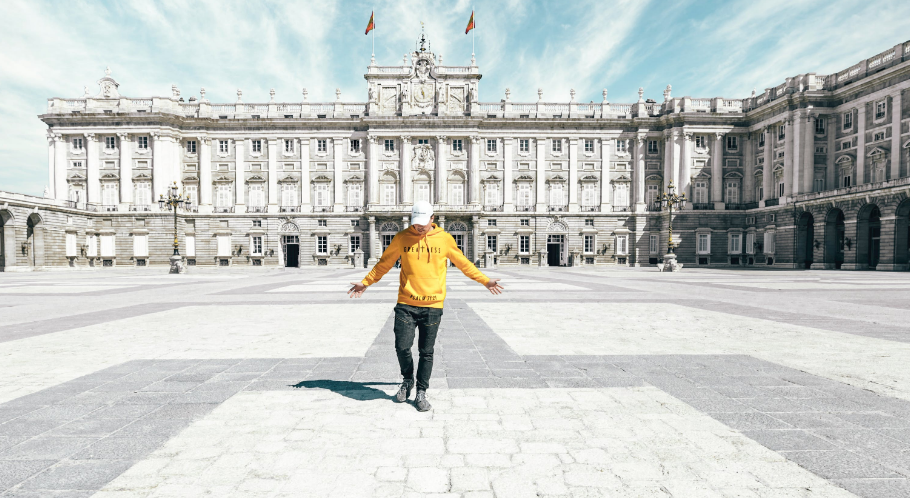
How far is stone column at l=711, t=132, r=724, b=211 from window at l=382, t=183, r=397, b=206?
31.0m

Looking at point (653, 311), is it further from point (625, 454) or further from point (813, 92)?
point (813, 92)

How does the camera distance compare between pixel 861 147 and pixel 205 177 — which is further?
pixel 205 177

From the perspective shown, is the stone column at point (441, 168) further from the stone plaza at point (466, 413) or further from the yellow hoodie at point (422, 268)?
the yellow hoodie at point (422, 268)

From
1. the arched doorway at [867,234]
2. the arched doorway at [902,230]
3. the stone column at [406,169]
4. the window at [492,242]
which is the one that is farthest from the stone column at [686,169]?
the stone column at [406,169]

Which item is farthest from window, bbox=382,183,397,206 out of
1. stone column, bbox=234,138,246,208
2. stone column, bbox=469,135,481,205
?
stone column, bbox=234,138,246,208

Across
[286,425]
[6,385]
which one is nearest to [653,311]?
[286,425]

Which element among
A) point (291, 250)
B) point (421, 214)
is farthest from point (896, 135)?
point (291, 250)

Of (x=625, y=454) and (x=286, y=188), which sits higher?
(x=286, y=188)

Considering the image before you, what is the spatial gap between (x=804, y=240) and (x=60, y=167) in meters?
67.0

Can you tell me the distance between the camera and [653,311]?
927 cm

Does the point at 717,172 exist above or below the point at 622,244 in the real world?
above

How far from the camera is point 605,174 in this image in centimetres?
4181

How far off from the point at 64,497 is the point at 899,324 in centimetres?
1117

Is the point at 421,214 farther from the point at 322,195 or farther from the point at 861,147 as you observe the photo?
the point at 861,147
